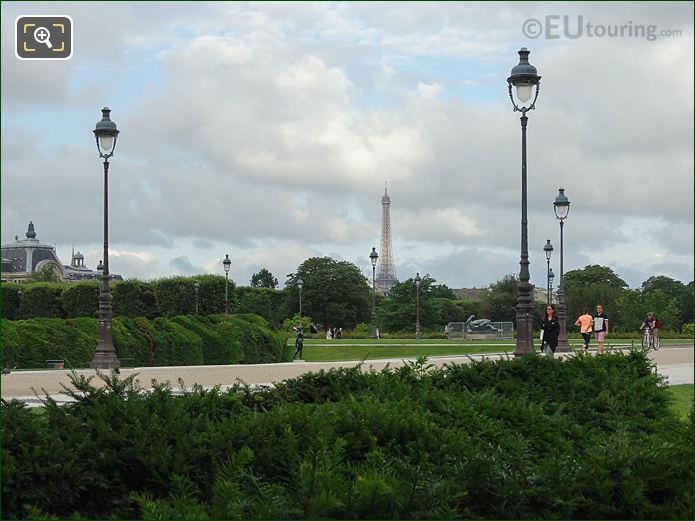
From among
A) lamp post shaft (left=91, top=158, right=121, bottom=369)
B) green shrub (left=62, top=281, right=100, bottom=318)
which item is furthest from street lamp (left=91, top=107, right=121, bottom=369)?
green shrub (left=62, top=281, right=100, bottom=318)

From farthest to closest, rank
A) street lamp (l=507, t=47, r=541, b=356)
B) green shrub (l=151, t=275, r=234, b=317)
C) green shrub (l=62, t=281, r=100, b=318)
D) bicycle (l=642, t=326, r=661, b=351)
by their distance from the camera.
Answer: green shrub (l=62, t=281, r=100, b=318)
green shrub (l=151, t=275, r=234, b=317)
bicycle (l=642, t=326, r=661, b=351)
street lamp (l=507, t=47, r=541, b=356)

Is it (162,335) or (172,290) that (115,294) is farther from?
(162,335)

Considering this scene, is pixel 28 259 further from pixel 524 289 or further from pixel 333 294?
pixel 524 289

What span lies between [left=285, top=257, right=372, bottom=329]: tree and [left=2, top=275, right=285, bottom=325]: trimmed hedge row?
1366 inches

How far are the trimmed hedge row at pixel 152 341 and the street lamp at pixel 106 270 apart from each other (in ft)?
2.71

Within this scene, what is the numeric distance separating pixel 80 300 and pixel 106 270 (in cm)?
2345

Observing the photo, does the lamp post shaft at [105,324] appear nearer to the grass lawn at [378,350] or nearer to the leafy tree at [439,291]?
the grass lawn at [378,350]

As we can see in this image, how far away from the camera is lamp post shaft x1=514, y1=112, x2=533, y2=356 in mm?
22094

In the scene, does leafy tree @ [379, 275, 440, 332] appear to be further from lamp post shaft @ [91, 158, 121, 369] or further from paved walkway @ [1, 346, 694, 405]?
paved walkway @ [1, 346, 694, 405]

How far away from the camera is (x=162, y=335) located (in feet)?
97.1

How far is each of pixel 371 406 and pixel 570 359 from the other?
5350 millimetres

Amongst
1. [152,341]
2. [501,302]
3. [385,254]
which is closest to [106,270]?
[152,341]

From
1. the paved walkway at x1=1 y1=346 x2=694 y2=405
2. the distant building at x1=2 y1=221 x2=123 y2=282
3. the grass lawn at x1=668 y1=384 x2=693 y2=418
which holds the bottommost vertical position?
the grass lawn at x1=668 y1=384 x2=693 y2=418

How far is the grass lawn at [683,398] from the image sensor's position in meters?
13.3
